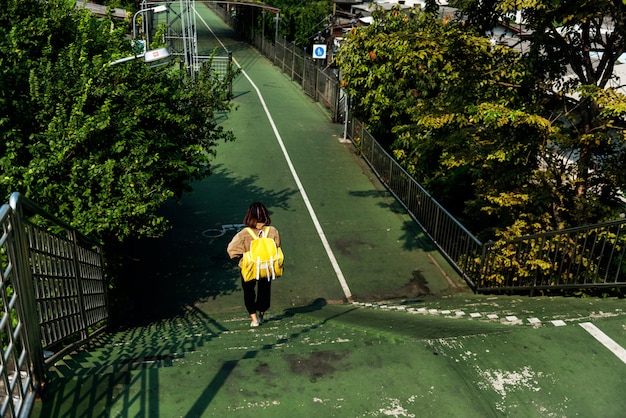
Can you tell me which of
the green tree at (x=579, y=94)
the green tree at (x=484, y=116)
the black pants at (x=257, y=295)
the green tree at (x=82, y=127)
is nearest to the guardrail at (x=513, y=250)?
the green tree at (x=579, y=94)

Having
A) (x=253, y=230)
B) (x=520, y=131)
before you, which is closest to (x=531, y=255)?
(x=520, y=131)

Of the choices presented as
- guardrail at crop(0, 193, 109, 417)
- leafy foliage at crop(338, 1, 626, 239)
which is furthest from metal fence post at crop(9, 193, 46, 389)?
leafy foliage at crop(338, 1, 626, 239)

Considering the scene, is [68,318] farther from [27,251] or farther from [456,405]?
[456,405]

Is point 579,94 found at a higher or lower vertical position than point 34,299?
higher

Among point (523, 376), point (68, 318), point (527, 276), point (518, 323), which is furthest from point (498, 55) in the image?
point (68, 318)

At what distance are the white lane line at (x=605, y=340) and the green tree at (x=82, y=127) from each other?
5539mm

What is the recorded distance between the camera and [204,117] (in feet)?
34.1

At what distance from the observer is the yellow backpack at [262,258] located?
21.0ft

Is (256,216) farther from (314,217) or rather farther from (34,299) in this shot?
(314,217)

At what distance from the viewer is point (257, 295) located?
7055 mm

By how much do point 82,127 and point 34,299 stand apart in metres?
4.30

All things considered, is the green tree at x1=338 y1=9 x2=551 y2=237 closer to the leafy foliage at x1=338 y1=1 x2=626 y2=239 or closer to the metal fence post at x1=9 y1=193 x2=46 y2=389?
the leafy foliage at x1=338 y1=1 x2=626 y2=239

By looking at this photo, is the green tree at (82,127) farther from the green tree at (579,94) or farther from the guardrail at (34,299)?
the green tree at (579,94)

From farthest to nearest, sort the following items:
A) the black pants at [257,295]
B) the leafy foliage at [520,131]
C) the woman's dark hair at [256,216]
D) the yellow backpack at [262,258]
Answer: the leafy foliage at [520,131]
the black pants at [257,295]
the yellow backpack at [262,258]
the woman's dark hair at [256,216]
